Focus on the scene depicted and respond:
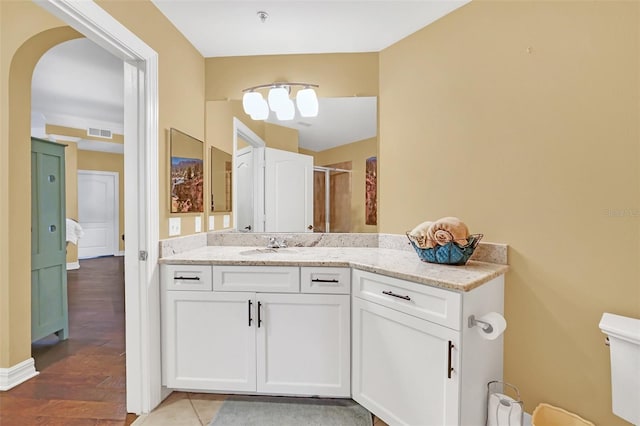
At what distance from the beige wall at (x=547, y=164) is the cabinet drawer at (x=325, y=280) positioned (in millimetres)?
754

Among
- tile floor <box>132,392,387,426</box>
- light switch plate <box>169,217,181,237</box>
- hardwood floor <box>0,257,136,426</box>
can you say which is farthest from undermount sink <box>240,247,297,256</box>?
hardwood floor <box>0,257,136,426</box>

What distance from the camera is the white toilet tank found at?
1.15 metres

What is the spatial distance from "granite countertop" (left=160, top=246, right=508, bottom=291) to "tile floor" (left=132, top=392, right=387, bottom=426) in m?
0.84

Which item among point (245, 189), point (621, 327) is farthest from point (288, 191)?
point (621, 327)

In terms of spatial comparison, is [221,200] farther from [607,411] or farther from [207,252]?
[607,411]

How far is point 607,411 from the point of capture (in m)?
1.36

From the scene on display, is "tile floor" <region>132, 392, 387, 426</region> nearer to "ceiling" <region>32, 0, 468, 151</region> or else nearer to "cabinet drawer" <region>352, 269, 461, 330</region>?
"cabinet drawer" <region>352, 269, 461, 330</region>

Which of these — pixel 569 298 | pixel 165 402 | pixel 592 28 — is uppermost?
pixel 592 28

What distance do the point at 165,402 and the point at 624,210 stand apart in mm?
2554

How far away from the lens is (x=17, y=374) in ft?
6.63

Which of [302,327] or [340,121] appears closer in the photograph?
[302,327]

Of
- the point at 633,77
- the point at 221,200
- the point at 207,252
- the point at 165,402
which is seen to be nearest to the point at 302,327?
the point at 207,252

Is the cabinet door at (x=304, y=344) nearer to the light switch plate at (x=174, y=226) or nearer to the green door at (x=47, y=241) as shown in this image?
the light switch plate at (x=174, y=226)

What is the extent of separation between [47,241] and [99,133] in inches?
150
